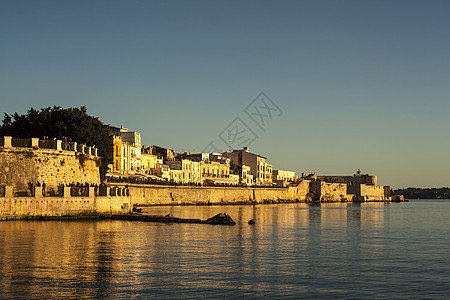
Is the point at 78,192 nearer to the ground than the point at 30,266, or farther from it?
farther from it

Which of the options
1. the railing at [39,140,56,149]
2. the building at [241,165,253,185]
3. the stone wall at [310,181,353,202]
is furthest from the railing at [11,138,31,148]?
the stone wall at [310,181,353,202]

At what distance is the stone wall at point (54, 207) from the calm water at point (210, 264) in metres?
2.14

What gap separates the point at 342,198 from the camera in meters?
136

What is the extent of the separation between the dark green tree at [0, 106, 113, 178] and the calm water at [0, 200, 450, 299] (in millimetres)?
16969

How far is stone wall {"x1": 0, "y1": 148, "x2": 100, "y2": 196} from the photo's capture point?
3928cm

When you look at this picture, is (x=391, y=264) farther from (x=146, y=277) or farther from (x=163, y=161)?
(x=163, y=161)

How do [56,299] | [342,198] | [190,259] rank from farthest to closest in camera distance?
[342,198]
[190,259]
[56,299]

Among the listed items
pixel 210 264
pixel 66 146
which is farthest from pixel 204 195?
pixel 210 264

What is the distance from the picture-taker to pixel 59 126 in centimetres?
4838

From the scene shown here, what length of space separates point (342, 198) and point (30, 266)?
12238 centimetres

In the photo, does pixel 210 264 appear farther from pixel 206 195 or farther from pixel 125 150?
pixel 206 195

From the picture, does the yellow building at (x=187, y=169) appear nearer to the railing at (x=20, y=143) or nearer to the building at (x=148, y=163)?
the building at (x=148, y=163)

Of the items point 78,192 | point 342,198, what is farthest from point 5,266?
point 342,198

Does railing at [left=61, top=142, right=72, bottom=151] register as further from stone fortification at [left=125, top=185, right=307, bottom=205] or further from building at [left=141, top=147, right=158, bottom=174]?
building at [left=141, top=147, right=158, bottom=174]
